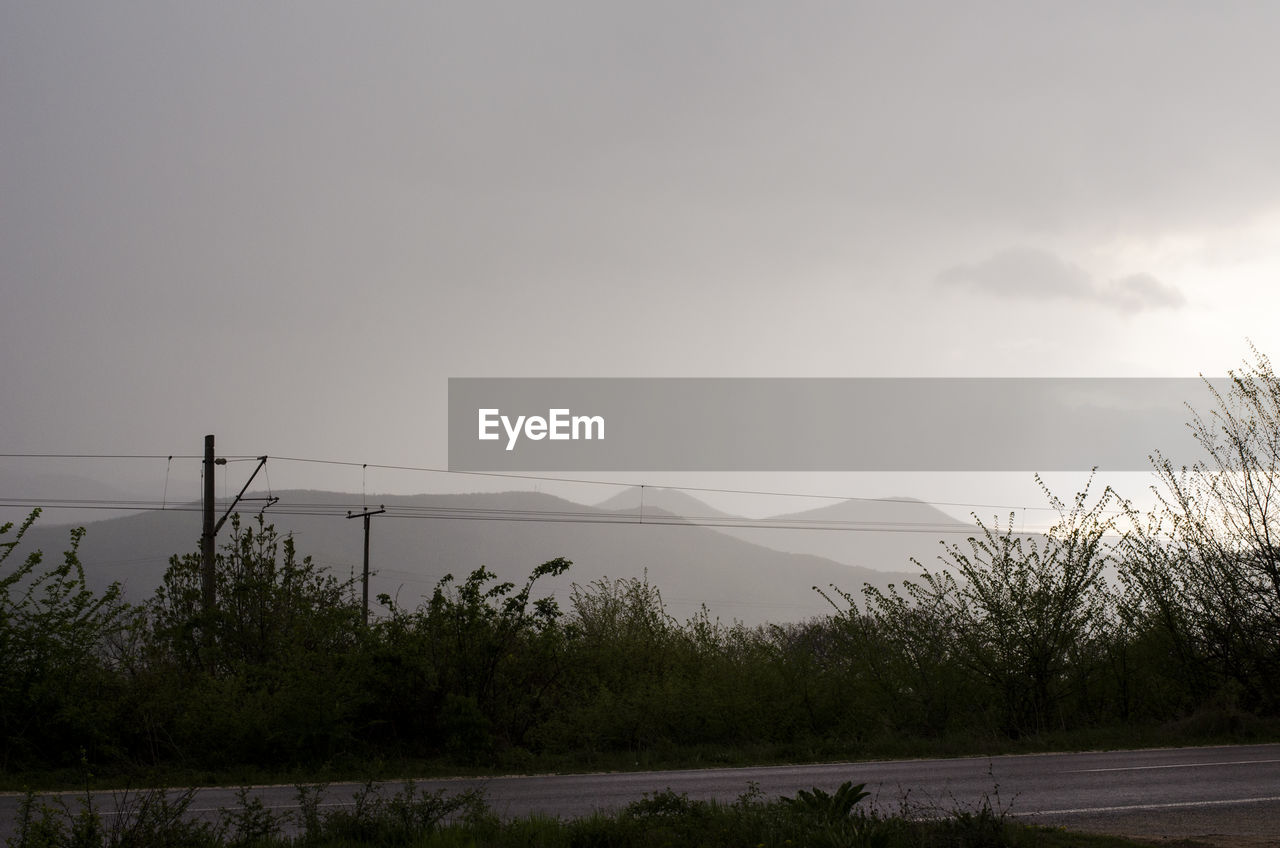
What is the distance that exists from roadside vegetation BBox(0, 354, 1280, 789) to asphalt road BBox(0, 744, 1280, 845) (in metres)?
2.08

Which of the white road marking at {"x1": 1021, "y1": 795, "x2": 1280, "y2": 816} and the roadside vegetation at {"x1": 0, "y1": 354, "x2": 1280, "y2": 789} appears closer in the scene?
the white road marking at {"x1": 1021, "y1": 795, "x2": 1280, "y2": 816}

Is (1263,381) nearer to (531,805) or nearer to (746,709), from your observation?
(746,709)

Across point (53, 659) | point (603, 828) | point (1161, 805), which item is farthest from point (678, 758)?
point (53, 659)

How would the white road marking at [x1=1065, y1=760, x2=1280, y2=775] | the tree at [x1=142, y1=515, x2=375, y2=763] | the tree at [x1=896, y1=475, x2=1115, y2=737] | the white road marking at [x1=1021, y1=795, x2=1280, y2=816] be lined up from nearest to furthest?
1. the white road marking at [x1=1021, y1=795, x2=1280, y2=816]
2. the white road marking at [x1=1065, y1=760, x2=1280, y2=775]
3. the tree at [x1=142, y1=515, x2=375, y2=763]
4. the tree at [x1=896, y1=475, x2=1115, y2=737]

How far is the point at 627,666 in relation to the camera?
82.2ft

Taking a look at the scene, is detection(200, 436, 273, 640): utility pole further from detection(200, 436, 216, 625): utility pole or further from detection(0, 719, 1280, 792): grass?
detection(0, 719, 1280, 792): grass

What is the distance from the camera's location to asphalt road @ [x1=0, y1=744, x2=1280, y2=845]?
1172cm

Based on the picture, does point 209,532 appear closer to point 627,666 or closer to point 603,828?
point 627,666

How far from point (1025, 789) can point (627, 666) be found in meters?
12.0

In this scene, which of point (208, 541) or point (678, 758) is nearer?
point (678, 758)

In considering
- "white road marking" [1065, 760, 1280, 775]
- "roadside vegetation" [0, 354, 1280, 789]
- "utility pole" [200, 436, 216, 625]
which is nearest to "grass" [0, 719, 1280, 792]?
"roadside vegetation" [0, 354, 1280, 789]

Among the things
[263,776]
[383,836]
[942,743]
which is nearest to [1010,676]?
[942,743]

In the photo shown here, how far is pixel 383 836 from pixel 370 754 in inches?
390

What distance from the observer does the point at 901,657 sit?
25.2m
